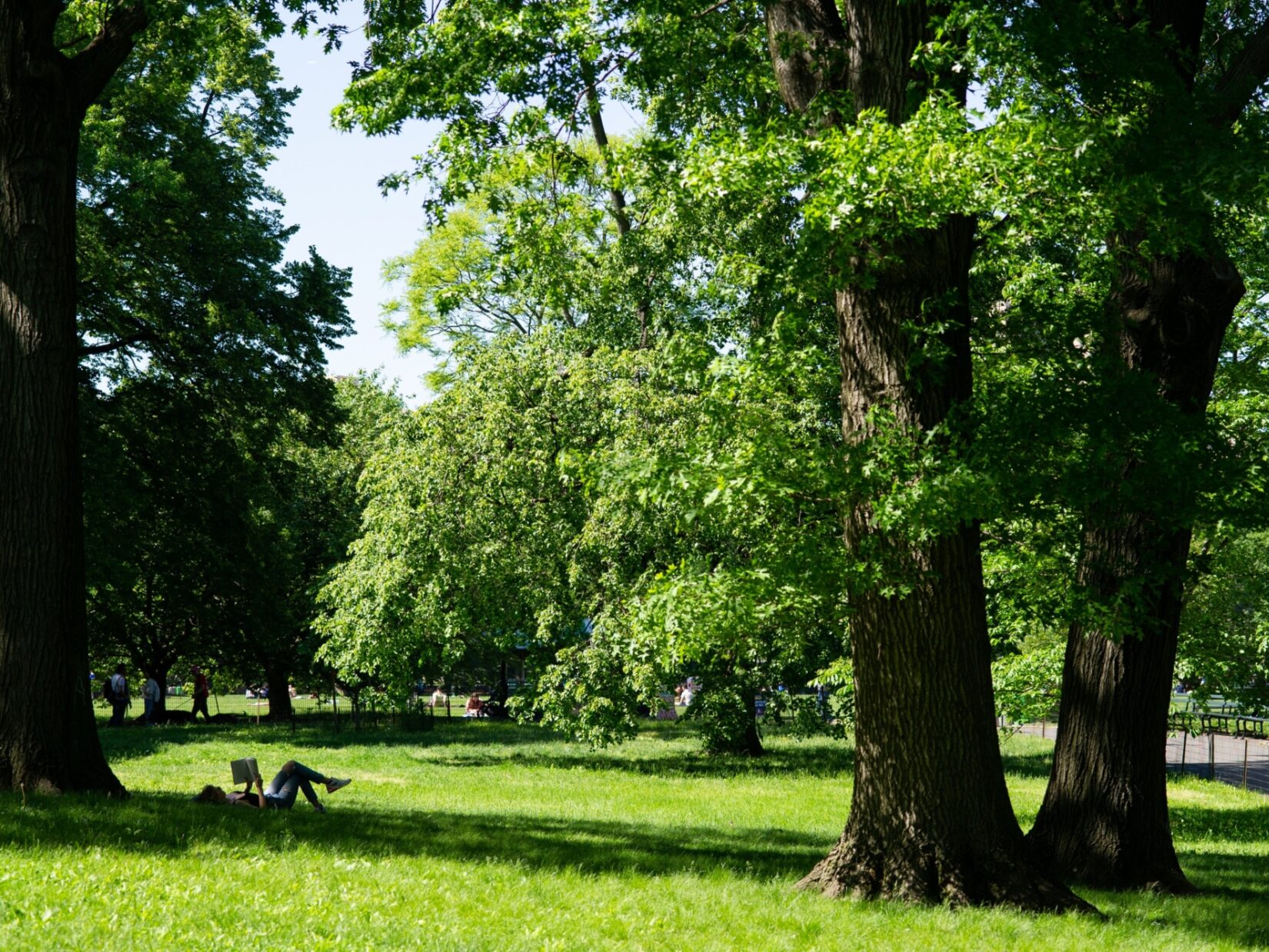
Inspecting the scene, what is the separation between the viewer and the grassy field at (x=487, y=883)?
262 inches

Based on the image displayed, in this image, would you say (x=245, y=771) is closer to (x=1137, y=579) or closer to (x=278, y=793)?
(x=278, y=793)

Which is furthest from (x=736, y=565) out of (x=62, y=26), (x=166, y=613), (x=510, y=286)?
(x=166, y=613)

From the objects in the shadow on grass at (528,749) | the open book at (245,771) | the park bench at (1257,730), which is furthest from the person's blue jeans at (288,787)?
the park bench at (1257,730)

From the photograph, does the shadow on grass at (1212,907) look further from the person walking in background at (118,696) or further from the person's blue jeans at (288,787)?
the person walking in background at (118,696)

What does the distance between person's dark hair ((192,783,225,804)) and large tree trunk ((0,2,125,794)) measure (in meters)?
0.83

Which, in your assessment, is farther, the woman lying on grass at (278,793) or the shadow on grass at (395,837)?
the woman lying on grass at (278,793)

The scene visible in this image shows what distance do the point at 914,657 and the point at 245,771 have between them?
6.95m

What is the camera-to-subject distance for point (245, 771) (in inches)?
472

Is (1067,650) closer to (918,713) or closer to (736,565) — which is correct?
(918,713)

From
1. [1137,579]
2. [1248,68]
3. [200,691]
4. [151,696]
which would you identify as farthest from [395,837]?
[200,691]

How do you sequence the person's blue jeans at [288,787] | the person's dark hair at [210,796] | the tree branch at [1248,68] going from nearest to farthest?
1. the tree branch at [1248,68]
2. the person's dark hair at [210,796]
3. the person's blue jeans at [288,787]

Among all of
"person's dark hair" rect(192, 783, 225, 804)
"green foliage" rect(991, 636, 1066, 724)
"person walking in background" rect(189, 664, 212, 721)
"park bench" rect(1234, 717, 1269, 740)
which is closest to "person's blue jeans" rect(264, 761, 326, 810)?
"person's dark hair" rect(192, 783, 225, 804)

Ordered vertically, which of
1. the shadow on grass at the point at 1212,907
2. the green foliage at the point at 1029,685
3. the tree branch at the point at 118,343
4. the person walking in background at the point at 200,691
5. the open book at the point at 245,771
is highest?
the tree branch at the point at 118,343

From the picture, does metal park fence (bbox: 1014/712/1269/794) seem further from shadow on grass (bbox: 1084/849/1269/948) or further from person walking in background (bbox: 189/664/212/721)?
person walking in background (bbox: 189/664/212/721)
